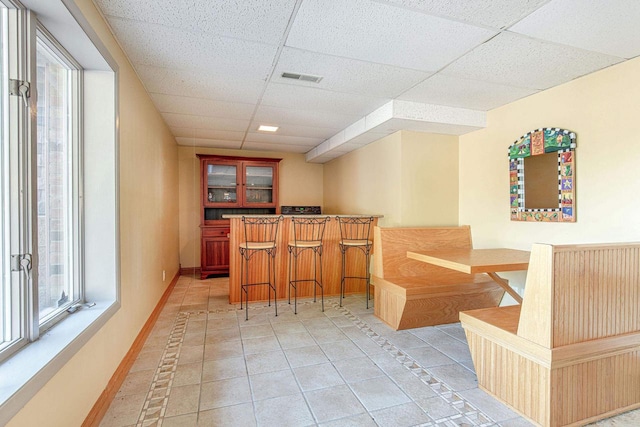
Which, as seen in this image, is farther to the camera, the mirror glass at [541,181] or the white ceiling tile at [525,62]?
the mirror glass at [541,181]

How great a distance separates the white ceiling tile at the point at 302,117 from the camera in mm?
3631

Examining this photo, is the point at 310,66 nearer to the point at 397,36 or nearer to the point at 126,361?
the point at 397,36

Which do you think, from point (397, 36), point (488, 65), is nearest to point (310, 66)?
point (397, 36)

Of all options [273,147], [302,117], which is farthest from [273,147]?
[302,117]

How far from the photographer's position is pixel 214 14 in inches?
72.8

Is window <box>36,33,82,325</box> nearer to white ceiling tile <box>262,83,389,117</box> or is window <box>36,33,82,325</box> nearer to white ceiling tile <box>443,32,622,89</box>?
white ceiling tile <box>262,83,389,117</box>

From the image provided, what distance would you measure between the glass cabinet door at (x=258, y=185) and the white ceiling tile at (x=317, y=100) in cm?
243

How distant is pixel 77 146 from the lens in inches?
76.1

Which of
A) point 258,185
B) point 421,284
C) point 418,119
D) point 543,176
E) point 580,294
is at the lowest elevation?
point 421,284

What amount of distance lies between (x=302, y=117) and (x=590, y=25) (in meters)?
2.74

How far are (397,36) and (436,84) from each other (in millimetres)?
981

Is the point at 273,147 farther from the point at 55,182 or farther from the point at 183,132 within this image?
the point at 55,182

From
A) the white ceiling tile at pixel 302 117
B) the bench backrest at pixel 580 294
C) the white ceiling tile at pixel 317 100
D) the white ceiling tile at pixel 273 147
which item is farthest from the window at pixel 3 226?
the white ceiling tile at pixel 273 147

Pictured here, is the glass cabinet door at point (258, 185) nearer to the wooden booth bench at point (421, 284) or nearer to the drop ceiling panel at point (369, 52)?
the drop ceiling panel at point (369, 52)
